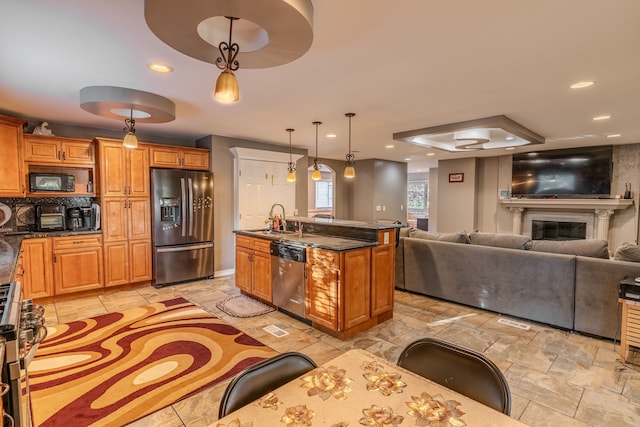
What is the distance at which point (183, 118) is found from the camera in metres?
4.26

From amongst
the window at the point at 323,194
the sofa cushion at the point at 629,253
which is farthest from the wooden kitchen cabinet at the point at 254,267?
the window at the point at 323,194

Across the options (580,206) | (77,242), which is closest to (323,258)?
(77,242)

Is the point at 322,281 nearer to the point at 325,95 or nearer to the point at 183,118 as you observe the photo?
the point at 325,95

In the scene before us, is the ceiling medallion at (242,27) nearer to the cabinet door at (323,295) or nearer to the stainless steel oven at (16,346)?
the stainless steel oven at (16,346)

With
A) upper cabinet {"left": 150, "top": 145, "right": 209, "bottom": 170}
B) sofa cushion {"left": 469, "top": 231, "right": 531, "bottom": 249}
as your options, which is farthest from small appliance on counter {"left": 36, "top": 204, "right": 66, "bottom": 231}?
sofa cushion {"left": 469, "top": 231, "right": 531, "bottom": 249}

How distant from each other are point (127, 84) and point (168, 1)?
1928mm

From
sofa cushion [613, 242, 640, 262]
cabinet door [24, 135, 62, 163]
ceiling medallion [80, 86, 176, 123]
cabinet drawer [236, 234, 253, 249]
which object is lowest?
cabinet drawer [236, 234, 253, 249]

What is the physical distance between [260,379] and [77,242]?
4.51 metres

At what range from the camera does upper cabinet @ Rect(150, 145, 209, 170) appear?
497 centimetres

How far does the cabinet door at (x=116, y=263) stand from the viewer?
4.64 meters

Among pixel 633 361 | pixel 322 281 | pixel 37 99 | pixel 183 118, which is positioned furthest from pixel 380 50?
pixel 37 99

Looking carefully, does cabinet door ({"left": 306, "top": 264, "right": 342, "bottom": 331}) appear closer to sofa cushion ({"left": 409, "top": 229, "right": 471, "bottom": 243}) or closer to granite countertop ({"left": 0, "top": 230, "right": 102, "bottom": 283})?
sofa cushion ({"left": 409, "top": 229, "right": 471, "bottom": 243})

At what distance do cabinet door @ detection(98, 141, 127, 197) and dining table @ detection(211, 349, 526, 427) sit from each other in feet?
15.1

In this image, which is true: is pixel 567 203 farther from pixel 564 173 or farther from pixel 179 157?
pixel 179 157
